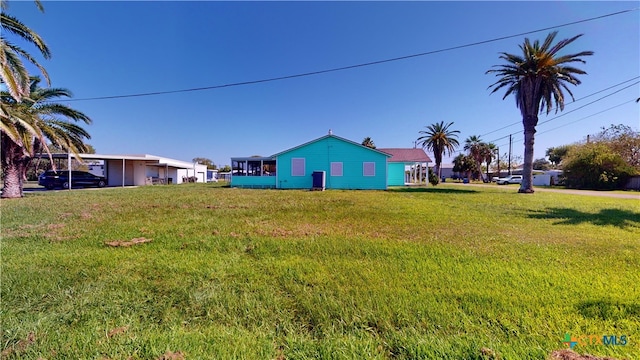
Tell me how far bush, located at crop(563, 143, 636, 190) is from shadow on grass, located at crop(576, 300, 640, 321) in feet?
105

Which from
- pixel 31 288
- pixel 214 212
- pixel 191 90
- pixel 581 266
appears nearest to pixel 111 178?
pixel 191 90

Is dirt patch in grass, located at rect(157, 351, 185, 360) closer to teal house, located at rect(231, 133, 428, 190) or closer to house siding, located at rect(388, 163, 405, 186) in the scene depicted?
teal house, located at rect(231, 133, 428, 190)

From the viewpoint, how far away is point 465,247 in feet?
16.1

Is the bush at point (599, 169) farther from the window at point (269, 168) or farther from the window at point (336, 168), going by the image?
the window at point (269, 168)

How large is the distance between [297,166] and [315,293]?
58.3 ft

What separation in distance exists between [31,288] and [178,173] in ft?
119

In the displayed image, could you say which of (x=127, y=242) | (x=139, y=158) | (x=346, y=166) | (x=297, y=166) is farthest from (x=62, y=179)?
(x=346, y=166)

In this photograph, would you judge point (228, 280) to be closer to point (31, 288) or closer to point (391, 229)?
point (31, 288)

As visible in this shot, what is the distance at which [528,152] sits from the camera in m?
19.1

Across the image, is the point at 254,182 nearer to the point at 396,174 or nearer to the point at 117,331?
the point at 396,174

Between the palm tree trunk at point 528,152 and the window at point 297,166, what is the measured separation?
16351 millimetres

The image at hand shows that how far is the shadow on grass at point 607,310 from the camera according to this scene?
8.72ft

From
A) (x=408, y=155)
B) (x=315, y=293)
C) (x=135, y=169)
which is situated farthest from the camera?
(x=408, y=155)

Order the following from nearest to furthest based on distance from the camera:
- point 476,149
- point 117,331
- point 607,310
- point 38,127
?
point 117,331
point 607,310
point 38,127
point 476,149
